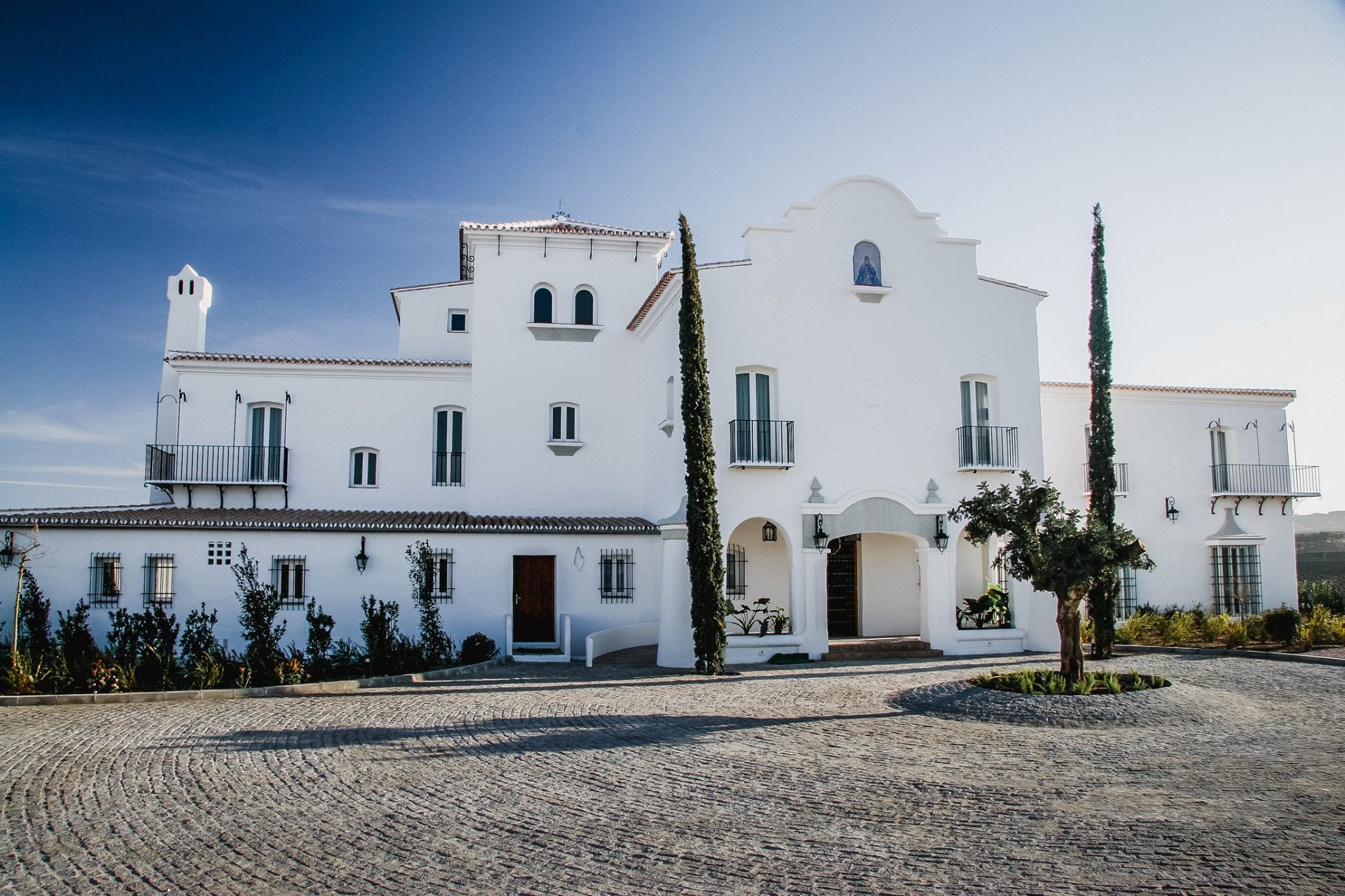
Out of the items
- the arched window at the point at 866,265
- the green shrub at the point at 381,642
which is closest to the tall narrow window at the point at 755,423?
the arched window at the point at 866,265

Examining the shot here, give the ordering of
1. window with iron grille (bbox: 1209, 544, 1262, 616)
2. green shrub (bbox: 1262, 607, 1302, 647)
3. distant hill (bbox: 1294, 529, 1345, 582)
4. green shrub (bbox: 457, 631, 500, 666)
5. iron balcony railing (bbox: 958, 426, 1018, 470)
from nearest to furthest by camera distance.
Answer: green shrub (bbox: 457, 631, 500, 666)
green shrub (bbox: 1262, 607, 1302, 647)
iron balcony railing (bbox: 958, 426, 1018, 470)
window with iron grille (bbox: 1209, 544, 1262, 616)
distant hill (bbox: 1294, 529, 1345, 582)

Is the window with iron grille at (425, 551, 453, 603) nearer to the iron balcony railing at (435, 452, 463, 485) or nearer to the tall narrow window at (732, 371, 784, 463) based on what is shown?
the iron balcony railing at (435, 452, 463, 485)

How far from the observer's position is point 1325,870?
6211 mm

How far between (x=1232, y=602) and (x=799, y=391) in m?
14.5

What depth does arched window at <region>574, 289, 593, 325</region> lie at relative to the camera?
2428cm

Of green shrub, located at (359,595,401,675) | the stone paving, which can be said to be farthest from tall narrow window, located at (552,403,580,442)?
the stone paving

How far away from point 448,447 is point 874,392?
11230 millimetres

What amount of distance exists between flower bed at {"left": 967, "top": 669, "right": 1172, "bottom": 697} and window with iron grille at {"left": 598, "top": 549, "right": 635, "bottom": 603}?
29.5ft

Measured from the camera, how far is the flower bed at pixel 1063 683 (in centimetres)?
1295

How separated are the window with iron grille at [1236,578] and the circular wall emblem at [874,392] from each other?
11.9 metres

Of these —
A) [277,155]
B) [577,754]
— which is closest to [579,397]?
[277,155]

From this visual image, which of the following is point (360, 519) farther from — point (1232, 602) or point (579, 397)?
point (1232, 602)

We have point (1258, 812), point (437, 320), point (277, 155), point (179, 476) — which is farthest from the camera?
point (437, 320)

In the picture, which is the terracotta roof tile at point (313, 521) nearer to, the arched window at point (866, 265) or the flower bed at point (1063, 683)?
the arched window at point (866, 265)
